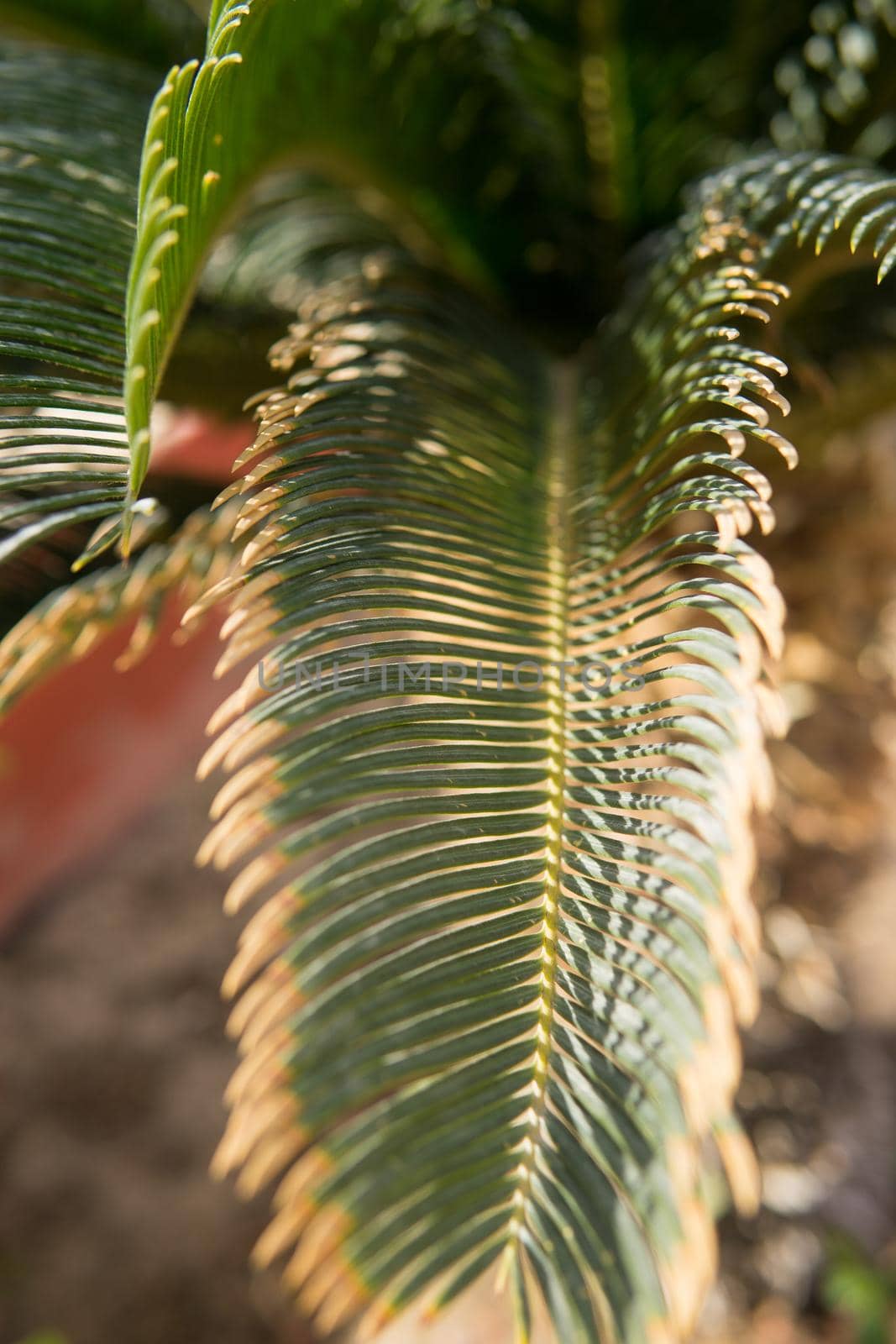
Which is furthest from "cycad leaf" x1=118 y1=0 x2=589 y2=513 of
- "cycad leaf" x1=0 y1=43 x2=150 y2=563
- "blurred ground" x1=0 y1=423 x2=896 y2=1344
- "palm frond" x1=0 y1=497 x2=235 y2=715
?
"blurred ground" x1=0 y1=423 x2=896 y2=1344

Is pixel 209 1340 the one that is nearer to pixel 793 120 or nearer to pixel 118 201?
pixel 118 201

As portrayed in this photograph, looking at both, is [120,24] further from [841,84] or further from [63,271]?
[841,84]

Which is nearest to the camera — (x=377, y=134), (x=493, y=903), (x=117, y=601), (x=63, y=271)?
(x=493, y=903)

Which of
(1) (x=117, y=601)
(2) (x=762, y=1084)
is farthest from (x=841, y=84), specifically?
(2) (x=762, y=1084)

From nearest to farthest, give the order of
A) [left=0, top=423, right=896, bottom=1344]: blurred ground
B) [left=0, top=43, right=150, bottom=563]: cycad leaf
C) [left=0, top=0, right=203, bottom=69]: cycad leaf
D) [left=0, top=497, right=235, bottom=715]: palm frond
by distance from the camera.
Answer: [left=0, top=43, right=150, bottom=563]: cycad leaf → [left=0, top=497, right=235, bottom=715]: palm frond → [left=0, top=0, right=203, bottom=69]: cycad leaf → [left=0, top=423, right=896, bottom=1344]: blurred ground

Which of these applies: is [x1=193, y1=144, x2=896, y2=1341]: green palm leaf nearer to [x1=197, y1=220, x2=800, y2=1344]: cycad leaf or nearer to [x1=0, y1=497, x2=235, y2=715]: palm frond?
[x1=197, y1=220, x2=800, y2=1344]: cycad leaf

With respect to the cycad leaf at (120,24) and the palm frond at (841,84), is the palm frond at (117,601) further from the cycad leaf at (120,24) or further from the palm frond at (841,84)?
the palm frond at (841,84)
